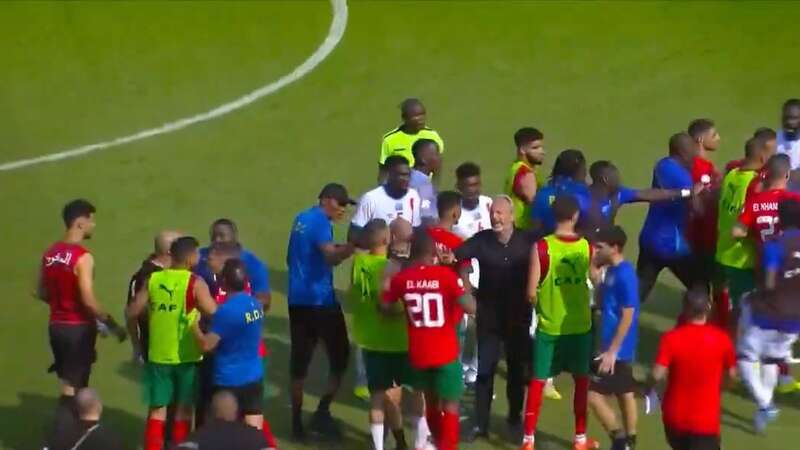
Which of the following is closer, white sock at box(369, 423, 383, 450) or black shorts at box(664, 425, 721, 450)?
black shorts at box(664, 425, 721, 450)

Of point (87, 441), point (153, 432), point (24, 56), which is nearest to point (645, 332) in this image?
point (153, 432)

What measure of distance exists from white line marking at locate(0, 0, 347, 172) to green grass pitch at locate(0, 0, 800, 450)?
0.19 metres

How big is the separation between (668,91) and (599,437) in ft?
34.9

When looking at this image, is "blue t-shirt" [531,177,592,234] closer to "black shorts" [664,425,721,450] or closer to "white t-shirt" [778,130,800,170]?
"black shorts" [664,425,721,450]

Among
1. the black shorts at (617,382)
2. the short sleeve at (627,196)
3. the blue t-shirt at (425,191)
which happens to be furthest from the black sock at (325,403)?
the short sleeve at (627,196)

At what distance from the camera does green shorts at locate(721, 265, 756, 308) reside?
14.0 metres

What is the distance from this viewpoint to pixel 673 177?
14281mm

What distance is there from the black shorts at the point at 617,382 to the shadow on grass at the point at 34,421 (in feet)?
12.6

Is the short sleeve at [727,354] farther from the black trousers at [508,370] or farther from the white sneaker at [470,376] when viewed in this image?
the white sneaker at [470,376]

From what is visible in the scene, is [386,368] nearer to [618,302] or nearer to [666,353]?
[618,302]

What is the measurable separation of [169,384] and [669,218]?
194 inches

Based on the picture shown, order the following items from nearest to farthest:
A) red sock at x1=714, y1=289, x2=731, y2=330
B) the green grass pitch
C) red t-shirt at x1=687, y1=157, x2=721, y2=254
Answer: red t-shirt at x1=687, y1=157, x2=721, y2=254, red sock at x1=714, y1=289, x2=731, y2=330, the green grass pitch

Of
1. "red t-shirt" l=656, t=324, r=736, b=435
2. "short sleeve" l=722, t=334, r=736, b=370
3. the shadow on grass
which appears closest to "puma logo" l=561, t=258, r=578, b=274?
"red t-shirt" l=656, t=324, r=736, b=435

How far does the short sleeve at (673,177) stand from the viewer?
1427 cm
